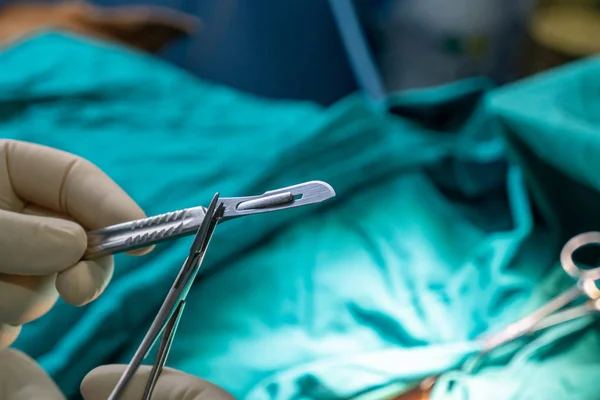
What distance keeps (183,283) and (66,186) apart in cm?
14

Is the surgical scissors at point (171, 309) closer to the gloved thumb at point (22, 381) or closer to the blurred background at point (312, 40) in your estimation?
the gloved thumb at point (22, 381)

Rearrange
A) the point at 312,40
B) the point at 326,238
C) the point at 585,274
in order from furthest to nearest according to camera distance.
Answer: the point at 312,40
the point at 326,238
the point at 585,274

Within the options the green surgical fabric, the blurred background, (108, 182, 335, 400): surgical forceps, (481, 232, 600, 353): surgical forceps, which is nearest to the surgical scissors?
(108, 182, 335, 400): surgical forceps

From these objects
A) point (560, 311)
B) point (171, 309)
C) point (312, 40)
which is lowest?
point (560, 311)

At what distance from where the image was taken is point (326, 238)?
78 cm

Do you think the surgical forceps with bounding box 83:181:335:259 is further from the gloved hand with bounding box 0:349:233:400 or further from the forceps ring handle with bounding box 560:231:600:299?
the forceps ring handle with bounding box 560:231:600:299

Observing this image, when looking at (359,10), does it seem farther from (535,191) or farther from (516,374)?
(516,374)

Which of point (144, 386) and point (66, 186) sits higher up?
point (66, 186)

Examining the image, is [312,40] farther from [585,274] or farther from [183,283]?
[183,283]

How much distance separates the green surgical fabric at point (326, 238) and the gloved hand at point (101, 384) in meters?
0.12

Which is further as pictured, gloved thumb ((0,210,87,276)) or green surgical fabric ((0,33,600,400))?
green surgical fabric ((0,33,600,400))

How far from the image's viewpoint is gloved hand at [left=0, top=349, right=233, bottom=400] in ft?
1.32

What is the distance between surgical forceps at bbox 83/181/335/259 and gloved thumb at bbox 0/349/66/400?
4.1 inches

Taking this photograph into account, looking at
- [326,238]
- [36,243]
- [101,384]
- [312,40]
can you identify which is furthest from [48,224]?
[312,40]
